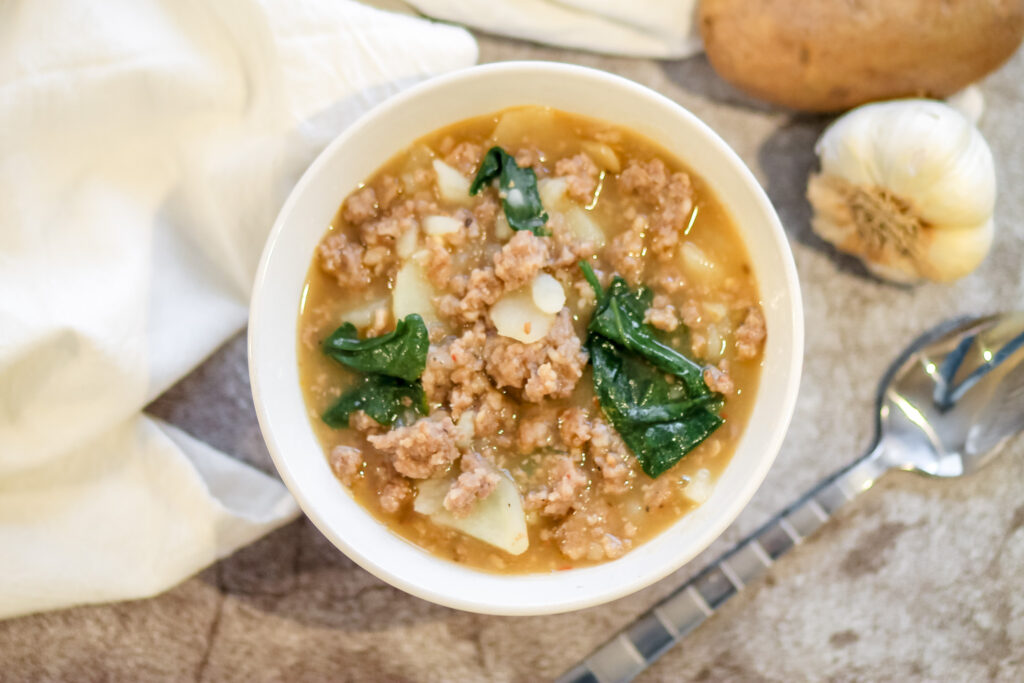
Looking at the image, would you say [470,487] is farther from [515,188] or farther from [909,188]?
[909,188]

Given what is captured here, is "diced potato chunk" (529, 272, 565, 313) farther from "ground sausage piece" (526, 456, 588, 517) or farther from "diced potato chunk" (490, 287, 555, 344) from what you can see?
"ground sausage piece" (526, 456, 588, 517)

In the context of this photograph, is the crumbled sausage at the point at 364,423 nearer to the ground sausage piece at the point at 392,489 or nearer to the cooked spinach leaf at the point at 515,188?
the ground sausage piece at the point at 392,489

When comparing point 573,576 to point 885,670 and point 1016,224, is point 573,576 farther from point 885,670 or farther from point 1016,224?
point 1016,224

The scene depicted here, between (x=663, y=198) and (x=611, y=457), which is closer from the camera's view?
(x=611, y=457)

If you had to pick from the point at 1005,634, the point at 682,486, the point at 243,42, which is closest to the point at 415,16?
the point at 243,42

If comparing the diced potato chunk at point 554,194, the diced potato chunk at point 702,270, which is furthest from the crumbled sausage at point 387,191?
the diced potato chunk at point 702,270

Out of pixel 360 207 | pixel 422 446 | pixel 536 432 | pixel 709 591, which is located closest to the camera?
pixel 422 446

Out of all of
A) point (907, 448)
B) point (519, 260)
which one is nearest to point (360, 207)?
point (519, 260)

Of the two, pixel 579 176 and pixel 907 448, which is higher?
pixel 579 176
